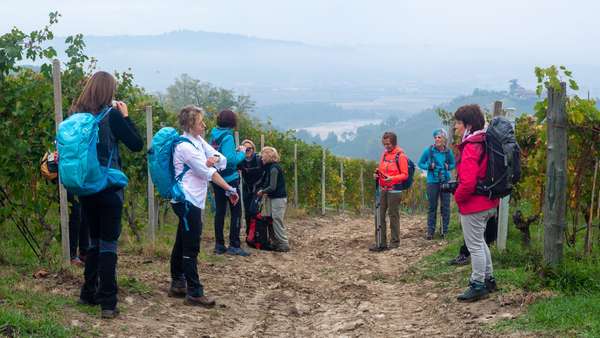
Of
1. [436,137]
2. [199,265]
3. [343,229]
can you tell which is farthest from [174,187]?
[343,229]

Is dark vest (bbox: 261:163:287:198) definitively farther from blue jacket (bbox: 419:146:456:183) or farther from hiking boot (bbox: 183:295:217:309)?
hiking boot (bbox: 183:295:217:309)

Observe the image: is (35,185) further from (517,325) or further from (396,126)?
(396,126)

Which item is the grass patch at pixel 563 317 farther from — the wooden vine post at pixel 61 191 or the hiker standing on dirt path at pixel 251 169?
the hiker standing on dirt path at pixel 251 169

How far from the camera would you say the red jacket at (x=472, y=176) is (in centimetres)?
578

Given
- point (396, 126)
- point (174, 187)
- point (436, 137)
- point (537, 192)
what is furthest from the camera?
point (396, 126)

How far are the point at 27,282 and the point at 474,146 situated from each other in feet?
13.0

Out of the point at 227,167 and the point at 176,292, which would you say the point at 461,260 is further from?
the point at 176,292

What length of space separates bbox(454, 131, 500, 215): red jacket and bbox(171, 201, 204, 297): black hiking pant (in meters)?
2.26

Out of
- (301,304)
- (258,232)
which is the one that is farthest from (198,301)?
(258,232)

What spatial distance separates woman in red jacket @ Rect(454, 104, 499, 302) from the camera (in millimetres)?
5805

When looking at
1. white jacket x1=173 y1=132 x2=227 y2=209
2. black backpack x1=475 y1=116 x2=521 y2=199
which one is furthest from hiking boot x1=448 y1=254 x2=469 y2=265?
white jacket x1=173 y1=132 x2=227 y2=209

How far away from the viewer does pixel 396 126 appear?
6265 inches

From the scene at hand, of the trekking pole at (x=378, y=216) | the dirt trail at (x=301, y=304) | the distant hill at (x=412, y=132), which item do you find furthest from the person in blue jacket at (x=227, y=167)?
the distant hill at (x=412, y=132)

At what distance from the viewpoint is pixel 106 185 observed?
504cm
